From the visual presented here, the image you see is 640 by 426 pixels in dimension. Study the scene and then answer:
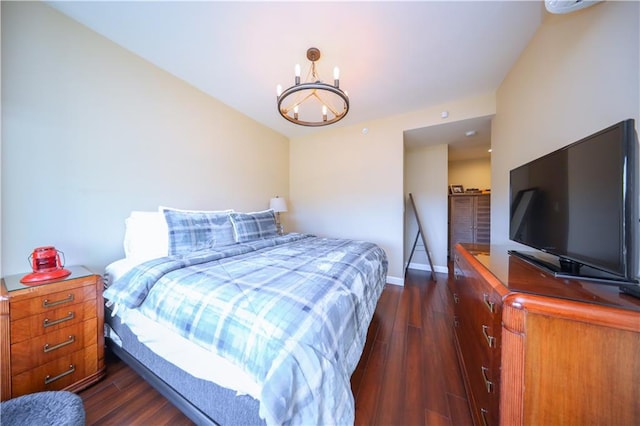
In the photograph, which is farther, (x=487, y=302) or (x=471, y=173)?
(x=471, y=173)

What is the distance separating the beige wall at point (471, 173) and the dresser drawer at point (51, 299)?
6.07 meters

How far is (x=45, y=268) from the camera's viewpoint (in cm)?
129

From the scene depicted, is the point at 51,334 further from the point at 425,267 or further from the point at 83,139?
the point at 425,267

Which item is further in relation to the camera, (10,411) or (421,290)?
(421,290)

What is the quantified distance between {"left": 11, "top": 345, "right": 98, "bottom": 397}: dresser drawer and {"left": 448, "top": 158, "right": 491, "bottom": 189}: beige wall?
6.18 metres

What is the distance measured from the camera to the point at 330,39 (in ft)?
5.65

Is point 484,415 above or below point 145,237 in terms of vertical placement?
below

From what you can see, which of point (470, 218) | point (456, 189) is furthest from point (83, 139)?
point (456, 189)

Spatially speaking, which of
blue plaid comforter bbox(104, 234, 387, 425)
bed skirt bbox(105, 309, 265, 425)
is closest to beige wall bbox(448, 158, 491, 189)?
blue plaid comforter bbox(104, 234, 387, 425)

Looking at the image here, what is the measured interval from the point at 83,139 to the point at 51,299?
1246mm

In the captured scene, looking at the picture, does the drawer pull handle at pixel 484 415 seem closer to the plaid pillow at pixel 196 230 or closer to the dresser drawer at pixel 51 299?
the plaid pillow at pixel 196 230

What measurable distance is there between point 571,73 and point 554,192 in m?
0.80

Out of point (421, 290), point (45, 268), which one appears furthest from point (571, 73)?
point (45, 268)

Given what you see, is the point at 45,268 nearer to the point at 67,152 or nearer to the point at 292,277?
the point at 67,152
